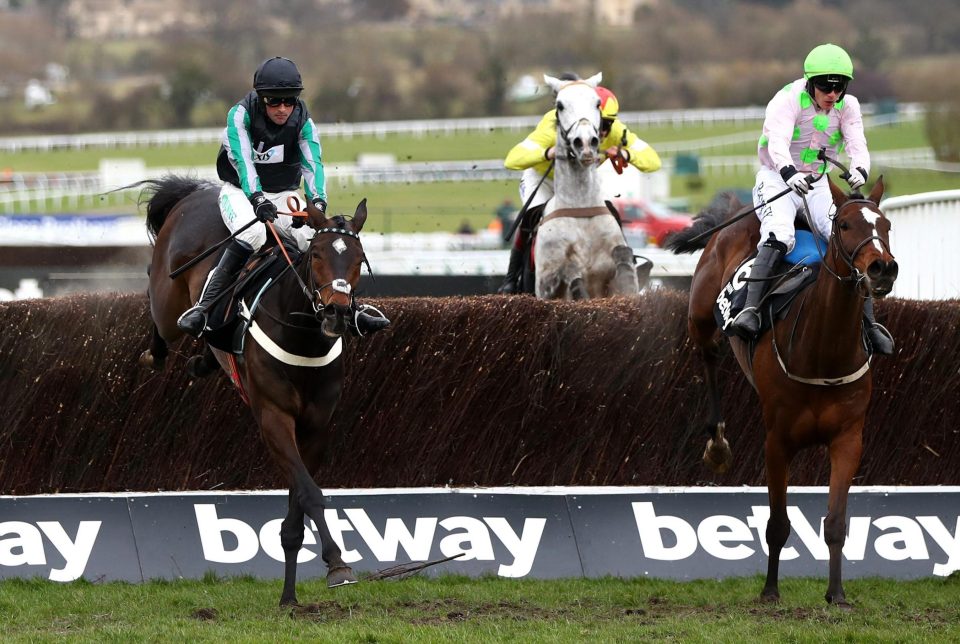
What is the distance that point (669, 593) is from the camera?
693 cm

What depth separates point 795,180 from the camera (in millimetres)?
6797

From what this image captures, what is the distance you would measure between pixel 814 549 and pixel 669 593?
3.09 ft

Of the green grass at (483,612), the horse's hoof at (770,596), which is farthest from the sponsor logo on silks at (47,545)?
the horse's hoof at (770,596)

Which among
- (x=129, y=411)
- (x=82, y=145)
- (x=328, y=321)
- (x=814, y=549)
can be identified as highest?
(x=328, y=321)

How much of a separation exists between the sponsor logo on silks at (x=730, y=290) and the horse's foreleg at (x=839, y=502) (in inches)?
34.1

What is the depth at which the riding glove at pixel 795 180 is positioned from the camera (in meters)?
6.79

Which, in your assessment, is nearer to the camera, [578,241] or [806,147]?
[806,147]

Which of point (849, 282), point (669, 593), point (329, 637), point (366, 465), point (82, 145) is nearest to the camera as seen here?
point (329, 637)

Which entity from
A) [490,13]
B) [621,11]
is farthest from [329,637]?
[490,13]

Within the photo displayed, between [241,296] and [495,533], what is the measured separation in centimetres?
173

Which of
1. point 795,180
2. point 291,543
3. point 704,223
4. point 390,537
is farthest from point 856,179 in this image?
point 291,543

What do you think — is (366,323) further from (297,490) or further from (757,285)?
(757,285)

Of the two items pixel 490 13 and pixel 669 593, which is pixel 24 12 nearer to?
pixel 490 13

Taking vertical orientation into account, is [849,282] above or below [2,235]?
above
